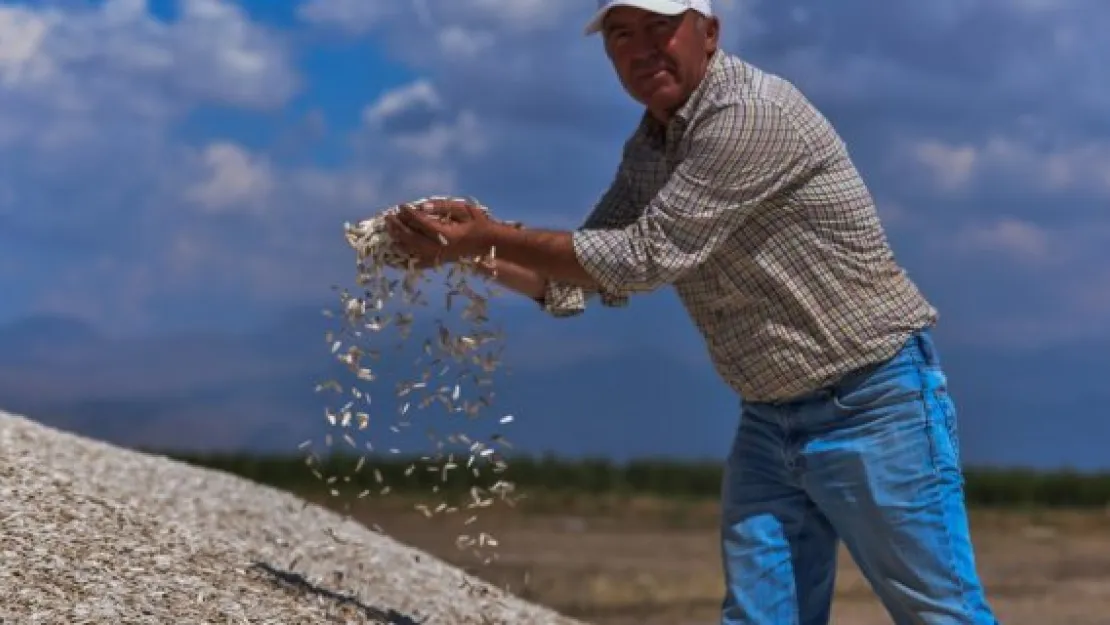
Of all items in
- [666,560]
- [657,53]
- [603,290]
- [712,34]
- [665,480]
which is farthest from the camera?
[665,480]

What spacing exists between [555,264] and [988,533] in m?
11.0

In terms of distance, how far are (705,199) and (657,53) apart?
41cm

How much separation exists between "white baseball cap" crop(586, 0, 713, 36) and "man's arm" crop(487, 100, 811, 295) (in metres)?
0.27

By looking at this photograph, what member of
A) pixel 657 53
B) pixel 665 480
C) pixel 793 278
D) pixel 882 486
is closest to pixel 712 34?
pixel 657 53

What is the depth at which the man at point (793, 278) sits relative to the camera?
3672 millimetres

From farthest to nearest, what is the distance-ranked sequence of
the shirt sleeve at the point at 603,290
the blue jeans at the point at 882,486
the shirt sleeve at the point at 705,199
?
the shirt sleeve at the point at 603,290
the blue jeans at the point at 882,486
the shirt sleeve at the point at 705,199

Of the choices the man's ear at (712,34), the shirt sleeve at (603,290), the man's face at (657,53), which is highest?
the man's ear at (712,34)

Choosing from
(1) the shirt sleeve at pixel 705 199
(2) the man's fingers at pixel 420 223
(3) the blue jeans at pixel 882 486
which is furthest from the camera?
(2) the man's fingers at pixel 420 223

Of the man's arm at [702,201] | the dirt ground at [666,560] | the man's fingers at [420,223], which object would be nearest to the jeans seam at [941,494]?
the man's arm at [702,201]

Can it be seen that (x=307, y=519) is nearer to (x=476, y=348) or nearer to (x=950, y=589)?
(x=476, y=348)

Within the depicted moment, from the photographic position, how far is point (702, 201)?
364 cm

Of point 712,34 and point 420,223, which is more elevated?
point 712,34

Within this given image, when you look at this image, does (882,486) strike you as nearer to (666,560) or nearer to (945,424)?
(945,424)

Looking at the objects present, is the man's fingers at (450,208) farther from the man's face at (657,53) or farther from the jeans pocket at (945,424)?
the jeans pocket at (945,424)
